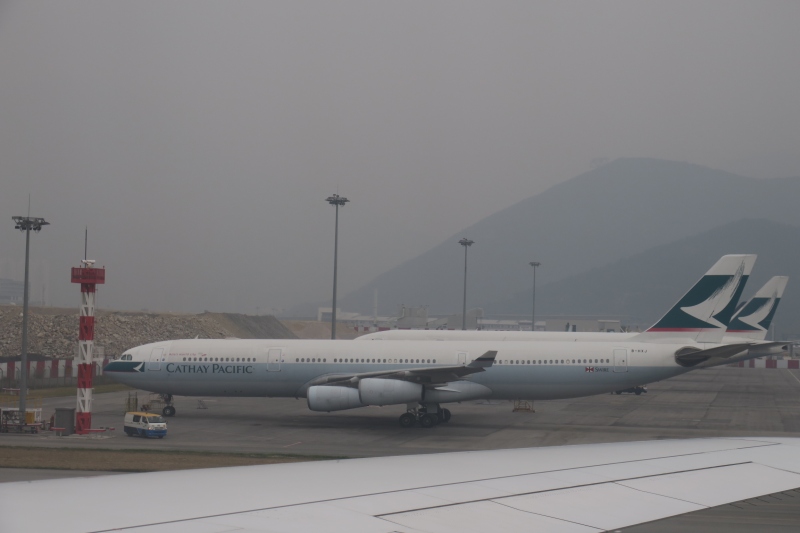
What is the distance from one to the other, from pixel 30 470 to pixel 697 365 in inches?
916

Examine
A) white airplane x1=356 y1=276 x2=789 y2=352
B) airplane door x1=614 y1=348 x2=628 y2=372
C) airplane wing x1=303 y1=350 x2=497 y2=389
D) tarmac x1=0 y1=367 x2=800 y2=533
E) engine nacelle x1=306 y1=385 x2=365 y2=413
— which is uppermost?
white airplane x1=356 y1=276 x2=789 y2=352

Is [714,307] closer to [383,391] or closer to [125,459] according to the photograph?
[383,391]

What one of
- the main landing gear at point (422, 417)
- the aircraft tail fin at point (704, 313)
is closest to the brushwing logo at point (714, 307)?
the aircraft tail fin at point (704, 313)

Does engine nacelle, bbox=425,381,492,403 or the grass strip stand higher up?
engine nacelle, bbox=425,381,492,403

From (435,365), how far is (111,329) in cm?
5453

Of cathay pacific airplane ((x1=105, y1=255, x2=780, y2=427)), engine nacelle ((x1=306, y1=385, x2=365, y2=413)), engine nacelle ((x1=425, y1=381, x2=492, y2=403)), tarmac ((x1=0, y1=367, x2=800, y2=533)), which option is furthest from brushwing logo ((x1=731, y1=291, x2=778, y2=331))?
engine nacelle ((x1=306, y1=385, x2=365, y2=413))

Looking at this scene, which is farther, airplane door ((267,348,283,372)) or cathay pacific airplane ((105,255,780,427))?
airplane door ((267,348,283,372))

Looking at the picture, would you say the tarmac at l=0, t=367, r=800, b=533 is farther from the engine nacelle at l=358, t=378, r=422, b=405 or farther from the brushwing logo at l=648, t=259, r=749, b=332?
the brushwing logo at l=648, t=259, r=749, b=332

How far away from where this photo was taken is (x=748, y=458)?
8648 mm

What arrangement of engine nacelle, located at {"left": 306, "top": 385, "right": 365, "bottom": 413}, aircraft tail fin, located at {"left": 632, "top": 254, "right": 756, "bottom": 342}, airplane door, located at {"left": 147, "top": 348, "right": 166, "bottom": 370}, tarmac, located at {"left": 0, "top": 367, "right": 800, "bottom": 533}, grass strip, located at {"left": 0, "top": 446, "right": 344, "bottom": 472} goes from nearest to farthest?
tarmac, located at {"left": 0, "top": 367, "right": 800, "bottom": 533}, grass strip, located at {"left": 0, "top": 446, "right": 344, "bottom": 472}, engine nacelle, located at {"left": 306, "top": 385, "right": 365, "bottom": 413}, aircraft tail fin, located at {"left": 632, "top": 254, "right": 756, "bottom": 342}, airplane door, located at {"left": 147, "top": 348, "right": 166, "bottom": 370}

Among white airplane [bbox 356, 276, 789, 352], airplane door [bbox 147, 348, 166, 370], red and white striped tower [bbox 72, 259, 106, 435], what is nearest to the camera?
red and white striped tower [bbox 72, 259, 106, 435]

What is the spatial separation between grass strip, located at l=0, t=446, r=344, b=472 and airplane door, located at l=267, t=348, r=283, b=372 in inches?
316

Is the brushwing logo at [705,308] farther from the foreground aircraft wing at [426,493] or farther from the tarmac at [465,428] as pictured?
the foreground aircraft wing at [426,493]

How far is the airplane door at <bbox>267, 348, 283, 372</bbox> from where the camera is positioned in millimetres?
31891
